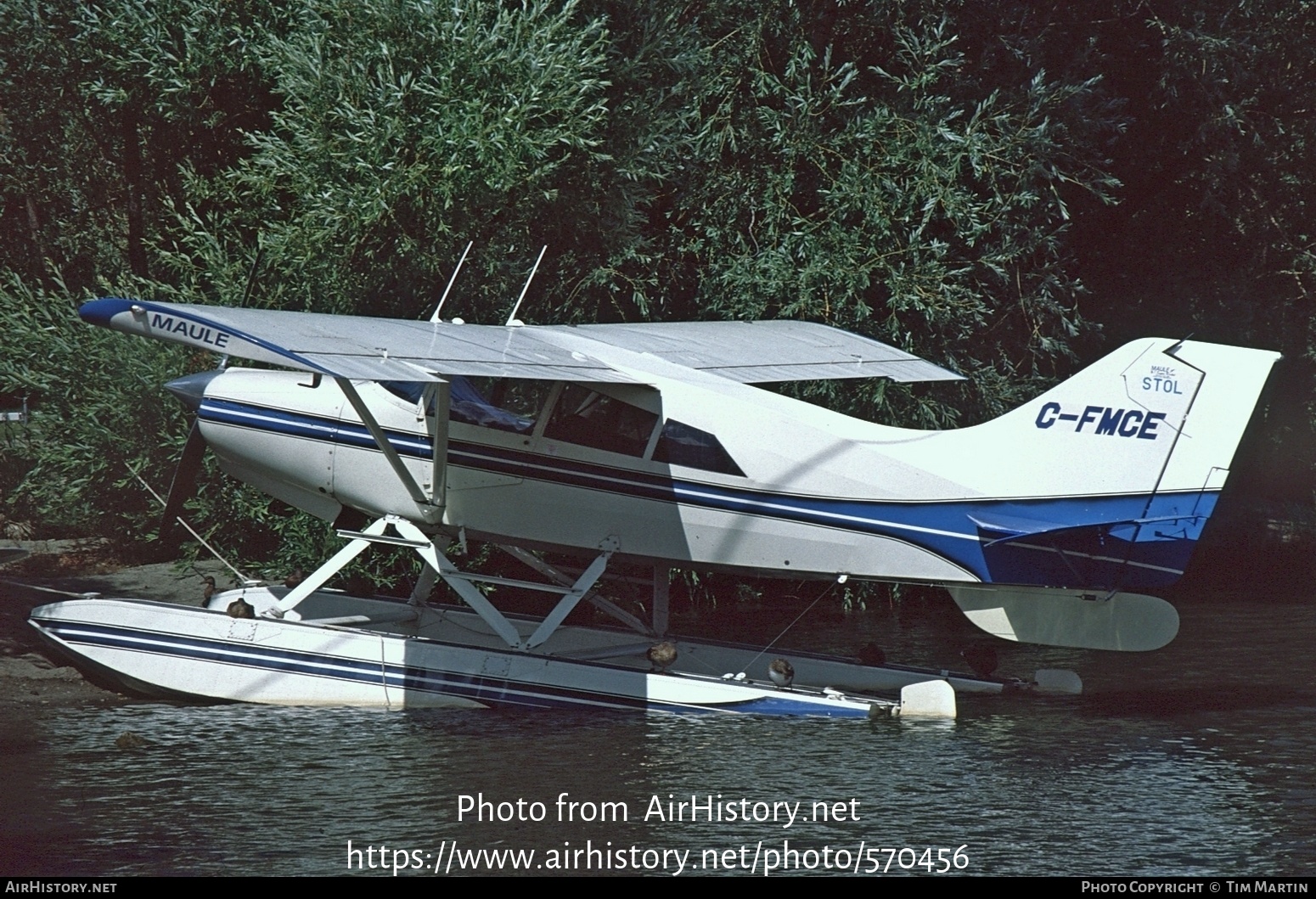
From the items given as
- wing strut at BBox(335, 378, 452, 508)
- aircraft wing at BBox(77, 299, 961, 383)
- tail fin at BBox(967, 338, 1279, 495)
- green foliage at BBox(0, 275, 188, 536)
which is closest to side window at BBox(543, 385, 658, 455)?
aircraft wing at BBox(77, 299, 961, 383)

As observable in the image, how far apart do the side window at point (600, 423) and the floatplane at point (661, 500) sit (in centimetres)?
2

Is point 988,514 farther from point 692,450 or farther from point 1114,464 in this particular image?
point 692,450

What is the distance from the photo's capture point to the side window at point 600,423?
12.6 meters

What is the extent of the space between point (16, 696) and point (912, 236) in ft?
38.6

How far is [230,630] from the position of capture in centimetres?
1303

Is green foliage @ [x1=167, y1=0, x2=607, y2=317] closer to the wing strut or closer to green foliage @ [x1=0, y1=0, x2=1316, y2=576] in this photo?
green foliage @ [x1=0, y1=0, x2=1316, y2=576]

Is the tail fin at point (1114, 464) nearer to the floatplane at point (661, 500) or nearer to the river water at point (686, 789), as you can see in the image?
the floatplane at point (661, 500)

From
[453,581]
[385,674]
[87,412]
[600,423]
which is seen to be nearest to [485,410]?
[600,423]

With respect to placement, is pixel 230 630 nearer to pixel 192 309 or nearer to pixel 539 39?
pixel 192 309

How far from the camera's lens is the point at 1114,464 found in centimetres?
1177

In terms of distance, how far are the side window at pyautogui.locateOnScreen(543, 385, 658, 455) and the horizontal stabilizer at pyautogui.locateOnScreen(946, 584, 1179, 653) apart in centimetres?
303

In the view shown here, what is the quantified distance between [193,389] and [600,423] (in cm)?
397

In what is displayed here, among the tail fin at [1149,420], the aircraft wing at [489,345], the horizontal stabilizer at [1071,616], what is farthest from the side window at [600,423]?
the tail fin at [1149,420]
